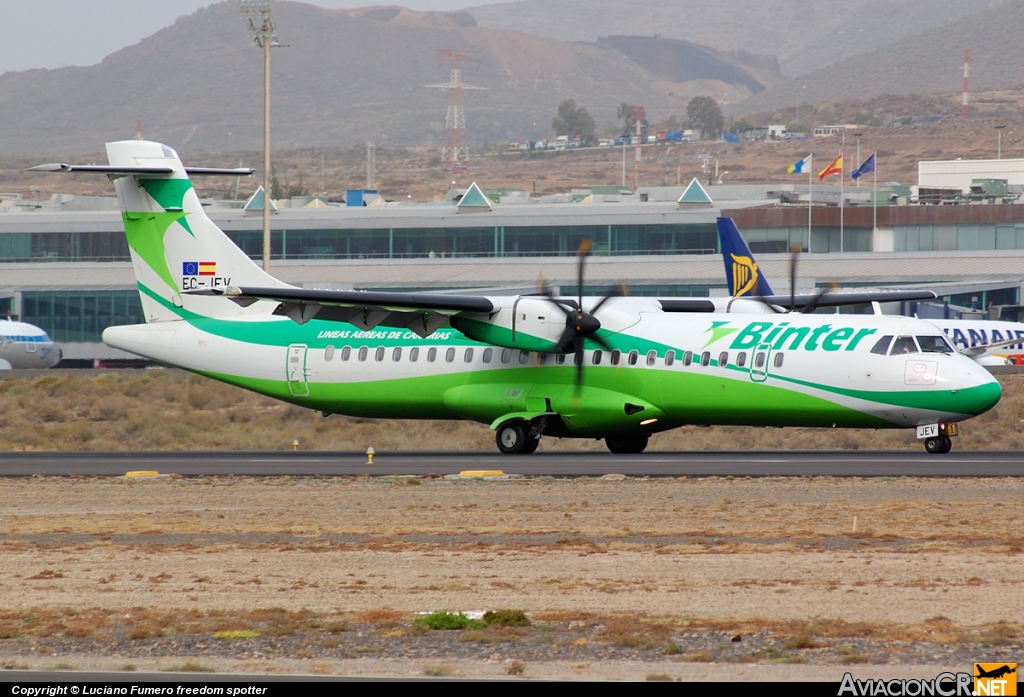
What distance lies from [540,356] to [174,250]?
30.7ft

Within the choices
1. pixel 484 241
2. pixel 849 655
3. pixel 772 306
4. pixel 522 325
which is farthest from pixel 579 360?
pixel 484 241

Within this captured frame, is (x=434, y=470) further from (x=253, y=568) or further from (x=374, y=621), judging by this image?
(x=374, y=621)

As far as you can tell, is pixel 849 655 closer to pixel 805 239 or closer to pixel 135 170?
pixel 135 170

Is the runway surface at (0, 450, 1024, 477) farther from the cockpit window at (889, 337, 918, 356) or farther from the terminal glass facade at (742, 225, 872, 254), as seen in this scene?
the terminal glass facade at (742, 225, 872, 254)

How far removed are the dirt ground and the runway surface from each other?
5.08ft

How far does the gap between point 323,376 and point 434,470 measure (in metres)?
6.23

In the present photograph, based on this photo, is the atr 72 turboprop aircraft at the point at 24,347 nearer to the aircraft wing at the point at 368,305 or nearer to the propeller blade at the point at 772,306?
the aircraft wing at the point at 368,305

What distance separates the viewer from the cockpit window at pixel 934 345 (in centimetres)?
2525

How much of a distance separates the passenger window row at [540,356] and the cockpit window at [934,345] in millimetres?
263

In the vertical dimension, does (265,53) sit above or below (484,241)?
above

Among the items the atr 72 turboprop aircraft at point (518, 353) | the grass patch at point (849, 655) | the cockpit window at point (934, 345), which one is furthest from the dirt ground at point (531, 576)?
the cockpit window at point (934, 345)

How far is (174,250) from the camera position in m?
30.9

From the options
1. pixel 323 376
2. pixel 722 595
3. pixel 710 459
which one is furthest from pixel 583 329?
pixel 722 595

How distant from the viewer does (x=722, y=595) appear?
40.9ft
